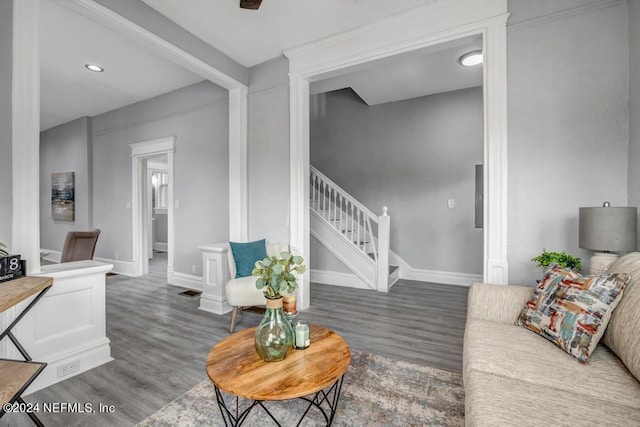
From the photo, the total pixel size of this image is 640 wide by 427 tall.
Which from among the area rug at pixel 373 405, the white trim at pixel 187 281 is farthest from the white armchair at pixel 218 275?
the area rug at pixel 373 405

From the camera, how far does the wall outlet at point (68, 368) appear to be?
2111 mm

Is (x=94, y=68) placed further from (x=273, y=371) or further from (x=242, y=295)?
(x=273, y=371)

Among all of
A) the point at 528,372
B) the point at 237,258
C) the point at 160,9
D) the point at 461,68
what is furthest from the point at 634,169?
the point at 160,9

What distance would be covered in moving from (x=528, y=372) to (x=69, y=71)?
18.3 feet

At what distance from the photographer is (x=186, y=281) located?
450cm

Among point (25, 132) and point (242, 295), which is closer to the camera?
point (25, 132)

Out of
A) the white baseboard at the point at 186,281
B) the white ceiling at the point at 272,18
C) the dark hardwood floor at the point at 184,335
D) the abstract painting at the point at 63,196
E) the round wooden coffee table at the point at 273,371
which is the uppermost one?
the white ceiling at the point at 272,18

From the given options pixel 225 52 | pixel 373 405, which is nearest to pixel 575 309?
pixel 373 405

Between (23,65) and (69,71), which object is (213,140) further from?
(23,65)

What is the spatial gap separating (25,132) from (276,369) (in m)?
2.21

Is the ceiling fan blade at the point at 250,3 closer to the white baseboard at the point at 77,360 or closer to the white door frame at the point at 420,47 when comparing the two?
the white door frame at the point at 420,47

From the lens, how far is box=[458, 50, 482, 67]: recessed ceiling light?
134 inches

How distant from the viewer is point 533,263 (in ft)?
7.64

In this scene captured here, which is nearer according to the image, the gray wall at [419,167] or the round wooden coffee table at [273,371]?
the round wooden coffee table at [273,371]
